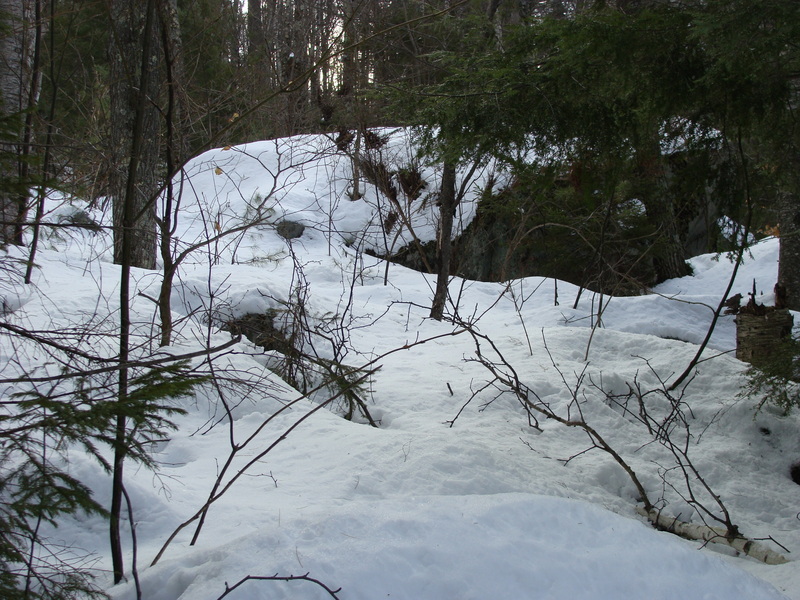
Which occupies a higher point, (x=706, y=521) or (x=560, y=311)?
(x=560, y=311)

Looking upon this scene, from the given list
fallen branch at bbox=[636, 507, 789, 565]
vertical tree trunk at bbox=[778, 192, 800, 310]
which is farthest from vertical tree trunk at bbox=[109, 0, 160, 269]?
vertical tree trunk at bbox=[778, 192, 800, 310]

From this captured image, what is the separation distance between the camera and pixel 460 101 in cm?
366

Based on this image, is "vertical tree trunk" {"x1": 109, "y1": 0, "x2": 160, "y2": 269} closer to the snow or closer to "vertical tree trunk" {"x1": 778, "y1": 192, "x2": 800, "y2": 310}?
the snow

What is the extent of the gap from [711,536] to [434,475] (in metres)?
1.62

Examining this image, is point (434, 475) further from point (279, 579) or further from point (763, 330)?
point (763, 330)

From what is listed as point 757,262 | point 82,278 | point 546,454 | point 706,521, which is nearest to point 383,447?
point 546,454

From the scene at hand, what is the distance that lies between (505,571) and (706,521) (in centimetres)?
222

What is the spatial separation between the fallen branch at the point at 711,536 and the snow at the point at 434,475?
0.26 feet

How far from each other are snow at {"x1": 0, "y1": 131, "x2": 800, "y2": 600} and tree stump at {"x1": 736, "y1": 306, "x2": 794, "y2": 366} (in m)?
0.50

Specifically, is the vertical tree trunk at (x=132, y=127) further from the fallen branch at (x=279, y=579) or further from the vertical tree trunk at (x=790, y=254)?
the vertical tree trunk at (x=790, y=254)

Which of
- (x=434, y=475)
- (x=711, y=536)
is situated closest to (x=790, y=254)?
(x=711, y=536)

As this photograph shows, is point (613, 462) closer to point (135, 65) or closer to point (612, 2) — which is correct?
Answer: point (612, 2)

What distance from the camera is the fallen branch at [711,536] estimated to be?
307cm

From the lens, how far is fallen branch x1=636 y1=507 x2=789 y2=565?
10.1 feet
